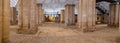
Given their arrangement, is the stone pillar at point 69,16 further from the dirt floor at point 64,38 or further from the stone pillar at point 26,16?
the stone pillar at point 26,16

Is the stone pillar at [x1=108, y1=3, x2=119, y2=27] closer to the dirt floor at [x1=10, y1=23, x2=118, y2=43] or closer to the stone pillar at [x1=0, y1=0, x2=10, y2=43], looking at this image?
the dirt floor at [x1=10, y1=23, x2=118, y2=43]

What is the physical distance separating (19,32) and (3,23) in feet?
23.0

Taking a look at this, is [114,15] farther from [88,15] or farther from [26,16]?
[26,16]

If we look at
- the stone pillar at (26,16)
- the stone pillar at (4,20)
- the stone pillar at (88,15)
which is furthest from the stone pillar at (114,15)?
the stone pillar at (4,20)

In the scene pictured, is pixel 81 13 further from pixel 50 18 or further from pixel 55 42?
pixel 50 18

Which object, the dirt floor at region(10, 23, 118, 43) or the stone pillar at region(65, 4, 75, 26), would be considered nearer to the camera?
the dirt floor at region(10, 23, 118, 43)

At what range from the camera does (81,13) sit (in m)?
19.5

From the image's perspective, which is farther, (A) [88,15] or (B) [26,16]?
(A) [88,15]

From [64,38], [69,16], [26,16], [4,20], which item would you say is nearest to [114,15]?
[69,16]

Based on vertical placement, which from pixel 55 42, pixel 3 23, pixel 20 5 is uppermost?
pixel 20 5

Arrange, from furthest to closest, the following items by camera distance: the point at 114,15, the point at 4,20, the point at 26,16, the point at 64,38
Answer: the point at 114,15 < the point at 26,16 < the point at 64,38 < the point at 4,20

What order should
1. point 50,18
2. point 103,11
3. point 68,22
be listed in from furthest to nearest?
point 50,18
point 103,11
point 68,22

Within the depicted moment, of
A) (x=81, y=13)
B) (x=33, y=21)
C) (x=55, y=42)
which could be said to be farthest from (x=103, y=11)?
(x=55, y=42)

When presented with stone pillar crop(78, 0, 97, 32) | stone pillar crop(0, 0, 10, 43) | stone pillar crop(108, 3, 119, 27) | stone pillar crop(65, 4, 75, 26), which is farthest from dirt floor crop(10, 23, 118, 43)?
stone pillar crop(65, 4, 75, 26)
